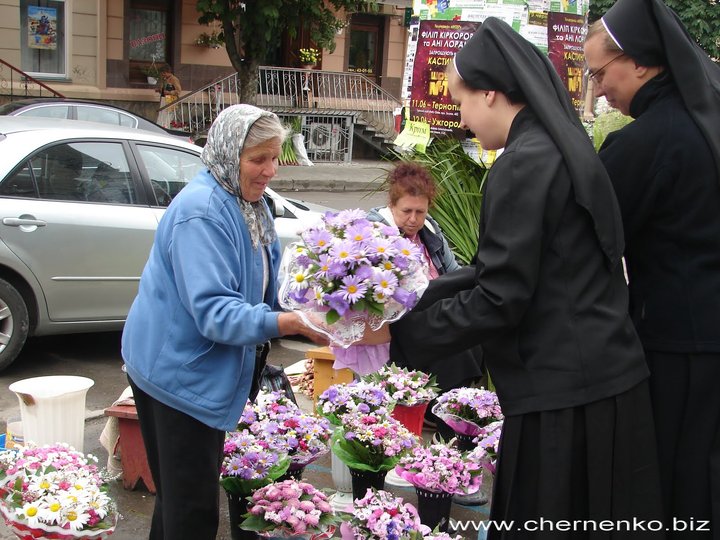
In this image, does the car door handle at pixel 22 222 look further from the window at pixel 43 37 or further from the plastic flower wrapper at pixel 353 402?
the window at pixel 43 37

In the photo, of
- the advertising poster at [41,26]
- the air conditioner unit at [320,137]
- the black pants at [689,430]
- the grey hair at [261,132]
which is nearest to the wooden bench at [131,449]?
the grey hair at [261,132]

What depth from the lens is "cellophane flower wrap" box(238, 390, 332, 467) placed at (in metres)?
3.79

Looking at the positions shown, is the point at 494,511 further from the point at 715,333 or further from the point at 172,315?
the point at 172,315

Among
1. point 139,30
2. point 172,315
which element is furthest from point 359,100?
point 172,315

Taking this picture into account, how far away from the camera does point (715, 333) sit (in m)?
2.48

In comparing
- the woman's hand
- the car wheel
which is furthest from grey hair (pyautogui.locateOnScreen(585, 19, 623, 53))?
the car wheel

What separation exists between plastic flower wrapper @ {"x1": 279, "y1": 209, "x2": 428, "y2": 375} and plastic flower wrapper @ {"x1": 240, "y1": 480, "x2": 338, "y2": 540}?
109cm

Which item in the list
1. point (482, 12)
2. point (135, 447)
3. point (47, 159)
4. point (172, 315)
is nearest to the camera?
point (172, 315)

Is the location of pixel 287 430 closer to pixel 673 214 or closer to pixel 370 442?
pixel 370 442

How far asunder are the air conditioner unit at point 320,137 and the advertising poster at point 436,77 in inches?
616

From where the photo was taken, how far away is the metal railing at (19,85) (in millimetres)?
17875

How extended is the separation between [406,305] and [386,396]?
1864 mm

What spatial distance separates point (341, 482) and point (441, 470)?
2.40 ft

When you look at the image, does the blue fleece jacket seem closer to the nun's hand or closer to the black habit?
the nun's hand
